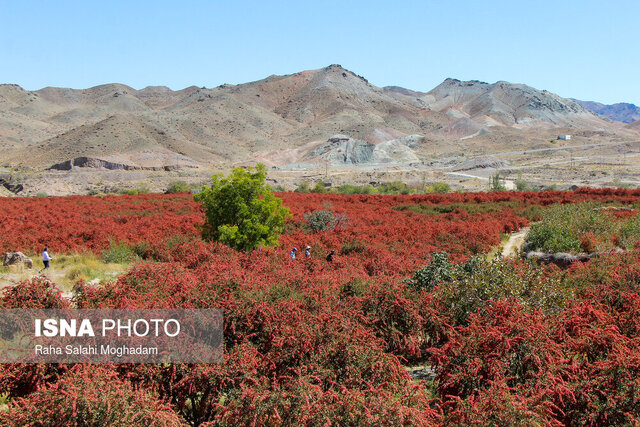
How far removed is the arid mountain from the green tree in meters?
70.5

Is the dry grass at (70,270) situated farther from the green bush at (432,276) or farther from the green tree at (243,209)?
the green bush at (432,276)

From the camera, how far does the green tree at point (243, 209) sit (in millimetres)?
15344

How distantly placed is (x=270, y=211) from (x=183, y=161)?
7598 cm

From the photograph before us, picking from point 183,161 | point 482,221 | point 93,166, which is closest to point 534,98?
point 183,161

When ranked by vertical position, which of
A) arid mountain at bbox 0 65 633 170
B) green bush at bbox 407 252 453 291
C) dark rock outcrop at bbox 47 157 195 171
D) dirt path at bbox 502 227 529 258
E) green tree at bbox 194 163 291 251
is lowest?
dirt path at bbox 502 227 529 258

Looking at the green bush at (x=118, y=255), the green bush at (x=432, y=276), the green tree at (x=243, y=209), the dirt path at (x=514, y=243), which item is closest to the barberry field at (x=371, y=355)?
the green bush at (x=432, y=276)

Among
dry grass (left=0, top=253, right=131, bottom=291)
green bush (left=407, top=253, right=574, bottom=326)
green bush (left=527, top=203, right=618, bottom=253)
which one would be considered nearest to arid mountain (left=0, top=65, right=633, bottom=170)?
dry grass (left=0, top=253, right=131, bottom=291)

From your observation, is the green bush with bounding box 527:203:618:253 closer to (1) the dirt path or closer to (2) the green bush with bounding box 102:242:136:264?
(1) the dirt path

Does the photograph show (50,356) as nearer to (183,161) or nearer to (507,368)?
(507,368)

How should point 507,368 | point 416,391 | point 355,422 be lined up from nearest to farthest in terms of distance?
point 355,422 → point 416,391 → point 507,368

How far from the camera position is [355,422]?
4320 mm

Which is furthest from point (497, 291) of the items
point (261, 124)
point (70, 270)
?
point (261, 124)

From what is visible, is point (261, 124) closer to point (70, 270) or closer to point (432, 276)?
point (70, 270)

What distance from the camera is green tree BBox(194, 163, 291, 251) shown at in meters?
15.3
